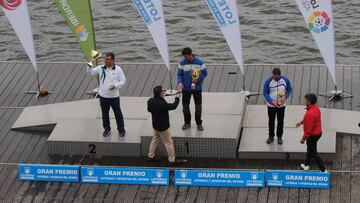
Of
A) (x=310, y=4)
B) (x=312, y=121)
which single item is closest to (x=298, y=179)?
(x=312, y=121)

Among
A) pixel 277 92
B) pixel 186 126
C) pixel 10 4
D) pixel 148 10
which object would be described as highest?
pixel 10 4

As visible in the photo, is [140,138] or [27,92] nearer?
[140,138]

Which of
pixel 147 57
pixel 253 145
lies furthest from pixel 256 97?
pixel 147 57

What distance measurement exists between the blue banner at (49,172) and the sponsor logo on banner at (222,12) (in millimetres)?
4278

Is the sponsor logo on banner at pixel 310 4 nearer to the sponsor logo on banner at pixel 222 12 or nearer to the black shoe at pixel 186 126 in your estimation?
the sponsor logo on banner at pixel 222 12

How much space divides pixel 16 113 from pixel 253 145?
5.58m

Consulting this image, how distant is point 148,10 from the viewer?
1622 cm

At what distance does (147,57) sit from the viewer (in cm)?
2459

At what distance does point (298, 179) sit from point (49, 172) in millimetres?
4456

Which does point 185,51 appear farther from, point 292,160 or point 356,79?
point 356,79

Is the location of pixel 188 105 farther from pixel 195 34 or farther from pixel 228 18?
pixel 195 34

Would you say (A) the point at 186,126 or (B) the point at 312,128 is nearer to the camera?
(B) the point at 312,128

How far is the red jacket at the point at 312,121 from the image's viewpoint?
1320 centimetres

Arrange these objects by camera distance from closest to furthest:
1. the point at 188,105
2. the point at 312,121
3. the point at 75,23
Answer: the point at 312,121 → the point at 188,105 → the point at 75,23
